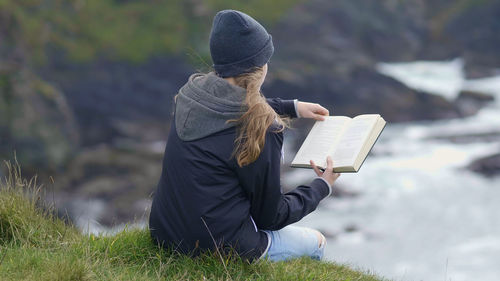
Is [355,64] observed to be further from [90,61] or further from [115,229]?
[115,229]

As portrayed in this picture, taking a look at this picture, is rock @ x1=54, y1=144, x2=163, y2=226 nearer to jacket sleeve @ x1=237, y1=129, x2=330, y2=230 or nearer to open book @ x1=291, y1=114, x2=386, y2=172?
open book @ x1=291, y1=114, x2=386, y2=172

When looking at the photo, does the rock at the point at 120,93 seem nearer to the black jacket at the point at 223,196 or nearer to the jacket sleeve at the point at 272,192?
the black jacket at the point at 223,196

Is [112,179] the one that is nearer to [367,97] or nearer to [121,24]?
[121,24]

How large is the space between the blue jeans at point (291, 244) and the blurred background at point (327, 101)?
15.3 m

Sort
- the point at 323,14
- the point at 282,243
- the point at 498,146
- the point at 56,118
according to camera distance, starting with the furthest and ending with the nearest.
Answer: the point at 323,14 < the point at 498,146 < the point at 56,118 < the point at 282,243

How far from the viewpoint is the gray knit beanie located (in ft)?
14.2

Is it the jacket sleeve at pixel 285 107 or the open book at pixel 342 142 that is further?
the jacket sleeve at pixel 285 107

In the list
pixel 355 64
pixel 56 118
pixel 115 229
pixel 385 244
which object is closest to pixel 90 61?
pixel 56 118

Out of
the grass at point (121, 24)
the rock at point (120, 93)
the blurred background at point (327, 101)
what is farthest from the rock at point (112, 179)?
the grass at point (121, 24)

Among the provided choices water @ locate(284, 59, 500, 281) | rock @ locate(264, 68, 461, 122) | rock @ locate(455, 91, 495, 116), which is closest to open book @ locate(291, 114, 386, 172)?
water @ locate(284, 59, 500, 281)

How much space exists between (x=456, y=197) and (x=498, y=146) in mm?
6444

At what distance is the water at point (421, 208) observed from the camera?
24.3 metres

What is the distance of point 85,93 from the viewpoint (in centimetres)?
3825

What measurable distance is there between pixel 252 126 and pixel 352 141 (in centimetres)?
91
